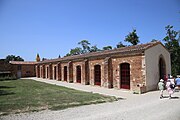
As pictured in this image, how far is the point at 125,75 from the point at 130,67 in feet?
3.84

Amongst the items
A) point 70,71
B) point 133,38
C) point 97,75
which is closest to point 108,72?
point 97,75

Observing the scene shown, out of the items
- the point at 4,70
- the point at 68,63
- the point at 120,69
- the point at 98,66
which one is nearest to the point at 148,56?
the point at 120,69

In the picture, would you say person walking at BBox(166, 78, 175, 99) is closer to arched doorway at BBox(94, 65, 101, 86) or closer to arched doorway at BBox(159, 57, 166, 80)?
arched doorway at BBox(159, 57, 166, 80)

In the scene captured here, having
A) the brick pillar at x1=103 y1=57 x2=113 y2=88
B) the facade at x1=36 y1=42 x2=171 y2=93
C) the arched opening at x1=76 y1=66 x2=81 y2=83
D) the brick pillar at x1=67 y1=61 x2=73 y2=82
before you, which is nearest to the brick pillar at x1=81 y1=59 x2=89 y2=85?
the facade at x1=36 y1=42 x2=171 y2=93

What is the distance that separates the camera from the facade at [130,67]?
15836mm

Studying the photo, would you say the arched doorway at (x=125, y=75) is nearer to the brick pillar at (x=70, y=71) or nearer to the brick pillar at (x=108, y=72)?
the brick pillar at (x=108, y=72)

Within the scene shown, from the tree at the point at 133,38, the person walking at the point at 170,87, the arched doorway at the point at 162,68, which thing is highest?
the tree at the point at 133,38

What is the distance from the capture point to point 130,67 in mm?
16797

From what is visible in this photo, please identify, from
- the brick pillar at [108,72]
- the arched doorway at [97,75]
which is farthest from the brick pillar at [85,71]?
the brick pillar at [108,72]

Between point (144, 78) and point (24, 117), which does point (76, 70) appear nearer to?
point (144, 78)

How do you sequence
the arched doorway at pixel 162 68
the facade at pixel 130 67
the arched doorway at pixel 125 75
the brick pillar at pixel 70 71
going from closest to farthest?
the facade at pixel 130 67 → the arched doorway at pixel 125 75 → the arched doorway at pixel 162 68 → the brick pillar at pixel 70 71

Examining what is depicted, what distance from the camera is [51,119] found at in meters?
6.97

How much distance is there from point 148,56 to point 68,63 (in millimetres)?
14078

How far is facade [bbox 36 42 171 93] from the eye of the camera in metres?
15.8
